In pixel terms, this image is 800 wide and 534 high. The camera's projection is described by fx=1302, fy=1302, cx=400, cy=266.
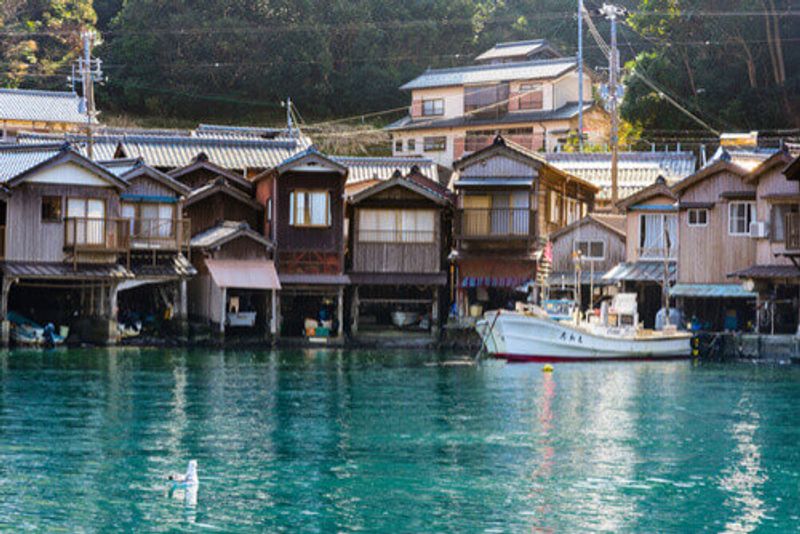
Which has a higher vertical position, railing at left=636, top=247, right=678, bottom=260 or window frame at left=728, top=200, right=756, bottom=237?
window frame at left=728, top=200, right=756, bottom=237

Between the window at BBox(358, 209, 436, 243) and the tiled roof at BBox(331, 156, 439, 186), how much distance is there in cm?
598

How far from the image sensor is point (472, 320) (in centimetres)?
5841

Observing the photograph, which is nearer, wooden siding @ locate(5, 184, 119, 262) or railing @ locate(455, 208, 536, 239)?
wooden siding @ locate(5, 184, 119, 262)

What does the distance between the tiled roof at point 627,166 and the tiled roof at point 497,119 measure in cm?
989

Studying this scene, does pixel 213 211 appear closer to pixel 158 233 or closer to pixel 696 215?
pixel 158 233

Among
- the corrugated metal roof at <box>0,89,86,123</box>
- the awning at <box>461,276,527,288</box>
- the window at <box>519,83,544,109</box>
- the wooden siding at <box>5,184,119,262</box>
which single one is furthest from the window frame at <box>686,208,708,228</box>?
the corrugated metal roof at <box>0,89,86,123</box>

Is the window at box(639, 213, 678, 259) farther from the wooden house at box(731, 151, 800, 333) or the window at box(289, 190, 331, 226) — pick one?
the window at box(289, 190, 331, 226)

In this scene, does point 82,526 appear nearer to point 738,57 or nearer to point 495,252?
point 495,252

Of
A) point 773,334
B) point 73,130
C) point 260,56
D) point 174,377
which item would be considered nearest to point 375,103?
point 260,56

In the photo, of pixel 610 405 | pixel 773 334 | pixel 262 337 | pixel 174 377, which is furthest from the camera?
pixel 262 337

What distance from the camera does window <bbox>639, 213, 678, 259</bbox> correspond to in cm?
5838

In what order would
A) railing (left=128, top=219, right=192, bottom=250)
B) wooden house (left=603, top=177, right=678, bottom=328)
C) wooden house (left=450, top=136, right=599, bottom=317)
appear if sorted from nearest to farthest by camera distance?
railing (left=128, top=219, right=192, bottom=250) → wooden house (left=603, top=177, right=678, bottom=328) → wooden house (left=450, top=136, right=599, bottom=317)

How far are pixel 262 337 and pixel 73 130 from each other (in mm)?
30036

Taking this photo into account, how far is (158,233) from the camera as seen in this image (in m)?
56.0
